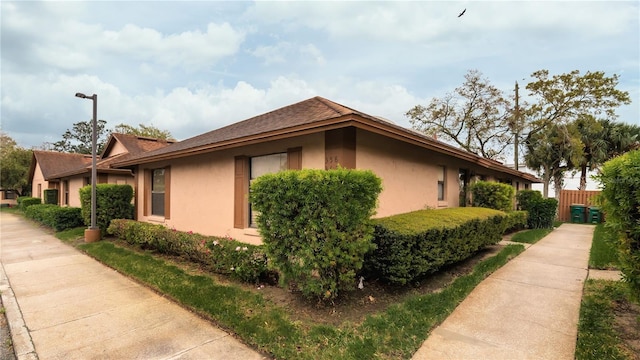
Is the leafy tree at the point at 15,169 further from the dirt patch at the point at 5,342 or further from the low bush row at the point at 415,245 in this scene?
the low bush row at the point at 415,245

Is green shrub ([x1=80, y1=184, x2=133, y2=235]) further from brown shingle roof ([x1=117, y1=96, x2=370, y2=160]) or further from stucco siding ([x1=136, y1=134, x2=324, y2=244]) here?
brown shingle roof ([x1=117, y1=96, x2=370, y2=160])

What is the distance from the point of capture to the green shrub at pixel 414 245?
4.65m

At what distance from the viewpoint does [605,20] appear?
820 cm

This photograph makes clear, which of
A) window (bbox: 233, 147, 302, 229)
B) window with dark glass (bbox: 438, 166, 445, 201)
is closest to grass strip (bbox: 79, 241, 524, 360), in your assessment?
window (bbox: 233, 147, 302, 229)

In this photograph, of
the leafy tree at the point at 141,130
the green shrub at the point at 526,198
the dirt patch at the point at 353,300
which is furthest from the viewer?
the leafy tree at the point at 141,130

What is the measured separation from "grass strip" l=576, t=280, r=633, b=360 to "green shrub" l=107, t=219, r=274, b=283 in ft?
13.4


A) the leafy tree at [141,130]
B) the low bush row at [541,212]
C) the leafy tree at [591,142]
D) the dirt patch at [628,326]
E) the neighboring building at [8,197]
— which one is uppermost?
the leafy tree at [141,130]

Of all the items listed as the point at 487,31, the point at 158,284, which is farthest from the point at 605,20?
the point at 158,284

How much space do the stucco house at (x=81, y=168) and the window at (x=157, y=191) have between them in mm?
3704

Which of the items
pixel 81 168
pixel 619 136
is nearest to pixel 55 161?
pixel 81 168

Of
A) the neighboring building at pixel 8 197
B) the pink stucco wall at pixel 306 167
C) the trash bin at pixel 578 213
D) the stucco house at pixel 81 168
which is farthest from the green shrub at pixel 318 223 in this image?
the neighboring building at pixel 8 197

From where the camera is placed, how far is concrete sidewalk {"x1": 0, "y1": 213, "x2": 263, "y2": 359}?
3.39m

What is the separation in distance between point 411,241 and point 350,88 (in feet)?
42.2

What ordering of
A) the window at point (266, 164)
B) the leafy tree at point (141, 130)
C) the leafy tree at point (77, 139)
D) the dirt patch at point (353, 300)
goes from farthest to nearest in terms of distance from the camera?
1. the leafy tree at point (77, 139)
2. the leafy tree at point (141, 130)
3. the window at point (266, 164)
4. the dirt patch at point (353, 300)
